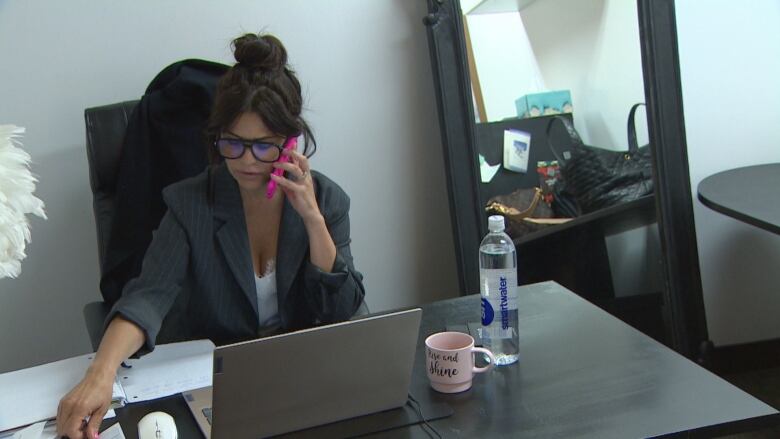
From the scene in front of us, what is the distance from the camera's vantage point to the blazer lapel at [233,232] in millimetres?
1551

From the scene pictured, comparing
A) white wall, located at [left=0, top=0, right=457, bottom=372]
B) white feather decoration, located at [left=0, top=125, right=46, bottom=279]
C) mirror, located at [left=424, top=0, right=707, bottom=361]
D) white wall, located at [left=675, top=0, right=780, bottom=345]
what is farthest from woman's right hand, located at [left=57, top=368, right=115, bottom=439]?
white wall, located at [left=675, top=0, right=780, bottom=345]

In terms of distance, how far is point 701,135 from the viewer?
243cm

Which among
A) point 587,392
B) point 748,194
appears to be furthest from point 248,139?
point 748,194

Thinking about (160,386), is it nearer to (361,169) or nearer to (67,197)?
(67,197)

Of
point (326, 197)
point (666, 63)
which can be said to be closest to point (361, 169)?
point (326, 197)

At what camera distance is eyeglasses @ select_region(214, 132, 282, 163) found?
146 centimetres

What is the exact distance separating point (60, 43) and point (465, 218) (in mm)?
1204

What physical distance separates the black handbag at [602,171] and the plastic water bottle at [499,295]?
3.12 ft

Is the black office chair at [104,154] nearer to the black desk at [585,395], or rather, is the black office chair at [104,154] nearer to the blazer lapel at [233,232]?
the blazer lapel at [233,232]

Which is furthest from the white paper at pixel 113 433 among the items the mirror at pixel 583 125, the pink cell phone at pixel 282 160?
the mirror at pixel 583 125

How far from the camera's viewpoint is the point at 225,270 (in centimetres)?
157

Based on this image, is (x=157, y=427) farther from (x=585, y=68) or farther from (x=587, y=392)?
(x=585, y=68)

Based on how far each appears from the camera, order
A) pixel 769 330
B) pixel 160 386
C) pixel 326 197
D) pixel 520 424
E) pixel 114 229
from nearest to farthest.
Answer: pixel 520 424
pixel 160 386
pixel 326 197
pixel 114 229
pixel 769 330

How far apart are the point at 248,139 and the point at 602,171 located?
3.80 feet
